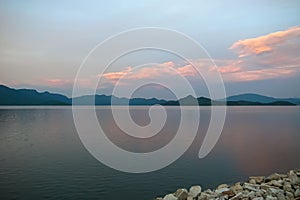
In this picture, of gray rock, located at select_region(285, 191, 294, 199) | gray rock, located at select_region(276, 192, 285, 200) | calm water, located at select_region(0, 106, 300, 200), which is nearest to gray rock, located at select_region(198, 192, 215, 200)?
gray rock, located at select_region(276, 192, 285, 200)

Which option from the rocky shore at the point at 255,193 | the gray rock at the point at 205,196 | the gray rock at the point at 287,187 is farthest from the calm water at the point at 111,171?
the gray rock at the point at 287,187

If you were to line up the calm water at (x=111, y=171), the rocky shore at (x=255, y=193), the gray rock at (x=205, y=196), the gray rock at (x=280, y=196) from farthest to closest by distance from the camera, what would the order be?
the calm water at (x=111, y=171) < the gray rock at (x=205, y=196) < the rocky shore at (x=255, y=193) < the gray rock at (x=280, y=196)

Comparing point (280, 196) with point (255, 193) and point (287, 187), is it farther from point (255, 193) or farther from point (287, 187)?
point (287, 187)

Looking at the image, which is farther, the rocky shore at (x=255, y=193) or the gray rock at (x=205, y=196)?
the gray rock at (x=205, y=196)

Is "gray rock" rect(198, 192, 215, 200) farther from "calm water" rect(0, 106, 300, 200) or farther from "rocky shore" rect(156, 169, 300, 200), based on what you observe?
"calm water" rect(0, 106, 300, 200)

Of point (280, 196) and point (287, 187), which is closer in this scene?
point (280, 196)

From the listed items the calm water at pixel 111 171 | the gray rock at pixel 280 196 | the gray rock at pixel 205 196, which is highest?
the gray rock at pixel 280 196

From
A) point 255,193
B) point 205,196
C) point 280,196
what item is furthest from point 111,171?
point 280,196

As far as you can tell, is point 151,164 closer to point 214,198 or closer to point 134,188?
point 134,188

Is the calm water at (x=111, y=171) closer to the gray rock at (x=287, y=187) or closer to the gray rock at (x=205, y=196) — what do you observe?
the gray rock at (x=205, y=196)

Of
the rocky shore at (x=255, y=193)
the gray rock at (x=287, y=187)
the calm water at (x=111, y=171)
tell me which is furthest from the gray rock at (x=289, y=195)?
the calm water at (x=111, y=171)

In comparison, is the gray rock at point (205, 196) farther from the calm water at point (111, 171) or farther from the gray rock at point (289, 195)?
the calm water at point (111, 171)

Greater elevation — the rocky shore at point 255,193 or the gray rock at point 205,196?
the rocky shore at point 255,193

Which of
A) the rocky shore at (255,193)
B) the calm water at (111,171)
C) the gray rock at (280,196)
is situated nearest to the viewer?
the gray rock at (280,196)
